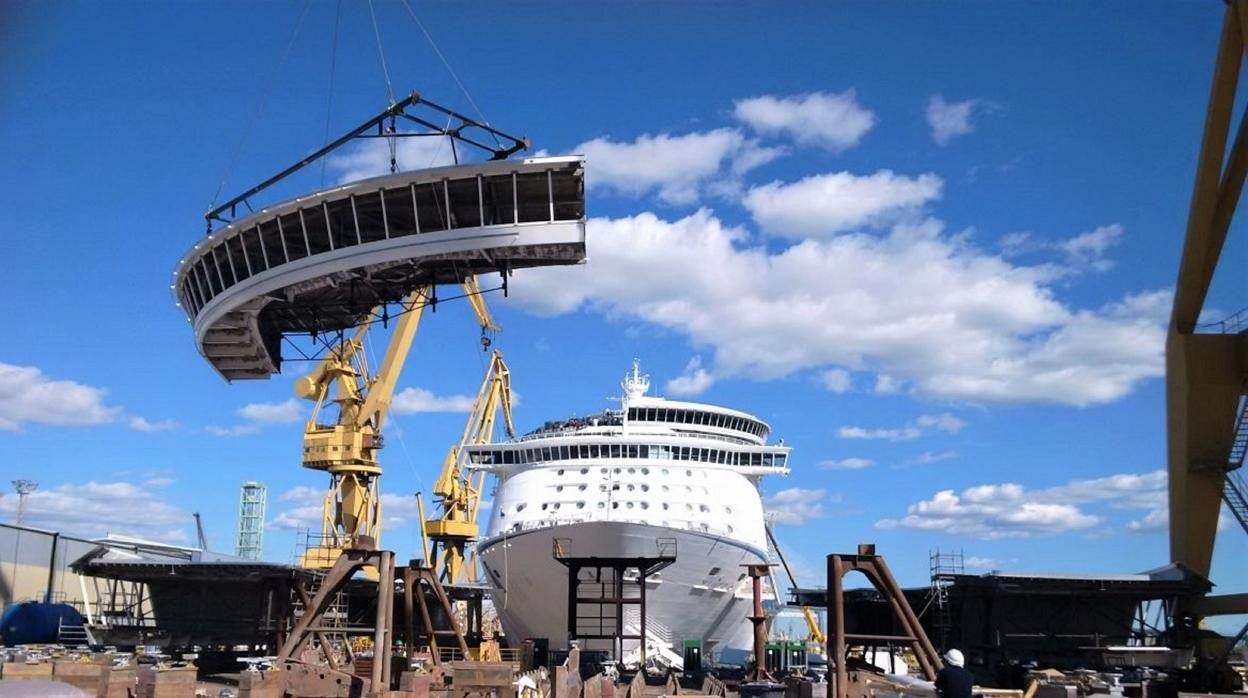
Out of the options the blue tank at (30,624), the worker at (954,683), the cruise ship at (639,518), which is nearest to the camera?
the worker at (954,683)

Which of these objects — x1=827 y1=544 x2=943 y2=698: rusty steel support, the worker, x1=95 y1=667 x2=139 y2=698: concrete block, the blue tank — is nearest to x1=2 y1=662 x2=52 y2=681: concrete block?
x1=95 y1=667 x2=139 y2=698: concrete block

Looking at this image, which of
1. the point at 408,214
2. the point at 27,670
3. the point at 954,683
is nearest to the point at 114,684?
the point at 27,670

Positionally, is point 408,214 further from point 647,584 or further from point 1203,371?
point 1203,371

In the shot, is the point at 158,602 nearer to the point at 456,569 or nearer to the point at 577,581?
the point at 577,581

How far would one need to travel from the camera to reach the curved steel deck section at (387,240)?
27.8 m

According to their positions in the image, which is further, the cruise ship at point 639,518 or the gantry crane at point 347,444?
the gantry crane at point 347,444

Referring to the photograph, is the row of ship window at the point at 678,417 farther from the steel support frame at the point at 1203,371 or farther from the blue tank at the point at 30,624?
the blue tank at the point at 30,624

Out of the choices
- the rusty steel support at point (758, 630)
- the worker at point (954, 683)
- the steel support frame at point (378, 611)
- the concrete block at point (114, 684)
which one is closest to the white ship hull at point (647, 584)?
the rusty steel support at point (758, 630)

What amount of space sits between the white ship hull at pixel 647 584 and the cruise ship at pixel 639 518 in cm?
5

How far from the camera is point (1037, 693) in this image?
16625 mm

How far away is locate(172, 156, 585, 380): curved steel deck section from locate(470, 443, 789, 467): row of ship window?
1505 cm

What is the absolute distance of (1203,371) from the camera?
113 feet

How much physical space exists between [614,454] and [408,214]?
19597 mm

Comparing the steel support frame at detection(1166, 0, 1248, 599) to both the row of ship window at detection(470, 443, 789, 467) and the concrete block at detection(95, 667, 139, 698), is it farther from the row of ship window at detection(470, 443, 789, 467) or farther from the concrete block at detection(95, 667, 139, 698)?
the concrete block at detection(95, 667, 139, 698)
